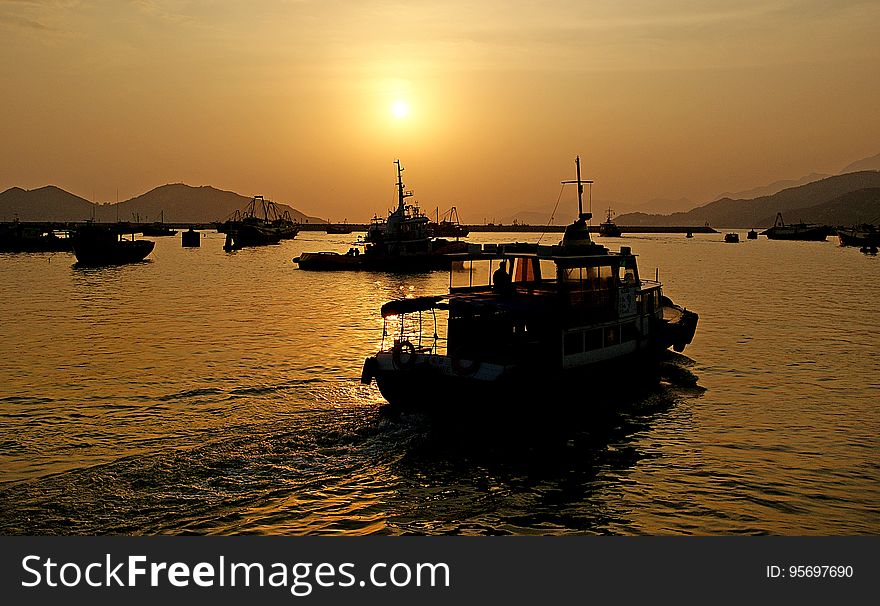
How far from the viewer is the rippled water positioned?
53.5 feet

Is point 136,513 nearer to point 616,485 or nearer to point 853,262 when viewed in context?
point 616,485

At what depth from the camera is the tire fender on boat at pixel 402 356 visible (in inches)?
912

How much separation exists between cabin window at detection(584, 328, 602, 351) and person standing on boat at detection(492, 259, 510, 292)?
123 inches

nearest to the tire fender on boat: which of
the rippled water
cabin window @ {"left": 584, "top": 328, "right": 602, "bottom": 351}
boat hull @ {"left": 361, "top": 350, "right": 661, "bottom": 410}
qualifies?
boat hull @ {"left": 361, "top": 350, "right": 661, "bottom": 410}

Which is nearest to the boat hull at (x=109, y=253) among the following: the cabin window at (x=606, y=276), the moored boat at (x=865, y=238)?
the cabin window at (x=606, y=276)

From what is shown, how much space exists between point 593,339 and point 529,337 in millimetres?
2618

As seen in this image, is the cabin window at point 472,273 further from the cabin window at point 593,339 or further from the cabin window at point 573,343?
the cabin window at point 593,339

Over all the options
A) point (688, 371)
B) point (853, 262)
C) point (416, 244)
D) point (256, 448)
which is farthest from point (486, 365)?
point (853, 262)

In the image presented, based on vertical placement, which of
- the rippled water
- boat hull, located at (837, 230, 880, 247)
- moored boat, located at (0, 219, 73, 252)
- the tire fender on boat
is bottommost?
the rippled water

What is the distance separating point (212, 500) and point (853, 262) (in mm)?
135822

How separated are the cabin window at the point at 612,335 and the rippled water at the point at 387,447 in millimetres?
2093

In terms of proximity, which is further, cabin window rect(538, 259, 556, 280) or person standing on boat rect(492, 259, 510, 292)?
cabin window rect(538, 259, 556, 280)

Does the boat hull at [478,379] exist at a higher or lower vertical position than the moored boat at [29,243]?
lower

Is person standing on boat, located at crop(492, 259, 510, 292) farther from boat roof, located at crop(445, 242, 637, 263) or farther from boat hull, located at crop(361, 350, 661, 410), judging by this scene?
boat hull, located at crop(361, 350, 661, 410)
